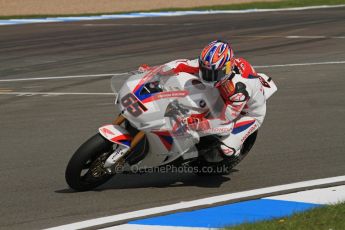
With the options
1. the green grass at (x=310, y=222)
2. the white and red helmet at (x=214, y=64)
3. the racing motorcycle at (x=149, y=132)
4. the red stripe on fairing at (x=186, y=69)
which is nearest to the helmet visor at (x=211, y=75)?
the white and red helmet at (x=214, y=64)

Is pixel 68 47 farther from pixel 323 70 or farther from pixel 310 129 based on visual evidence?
pixel 310 129

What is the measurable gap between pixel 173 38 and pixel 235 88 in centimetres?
1779

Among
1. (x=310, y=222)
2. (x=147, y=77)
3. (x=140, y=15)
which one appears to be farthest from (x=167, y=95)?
(x=140, y=15)

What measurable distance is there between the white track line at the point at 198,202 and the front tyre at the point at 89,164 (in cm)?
87

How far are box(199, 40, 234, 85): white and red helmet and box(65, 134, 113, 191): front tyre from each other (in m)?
1.11

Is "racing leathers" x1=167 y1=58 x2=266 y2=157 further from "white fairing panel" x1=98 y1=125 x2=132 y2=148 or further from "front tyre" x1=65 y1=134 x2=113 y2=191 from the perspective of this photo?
"front tyre" x1=65 y1=134 x2=113 y2=191

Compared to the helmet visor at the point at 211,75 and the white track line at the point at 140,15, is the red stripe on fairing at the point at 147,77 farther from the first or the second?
the white track line at the point at 140,15

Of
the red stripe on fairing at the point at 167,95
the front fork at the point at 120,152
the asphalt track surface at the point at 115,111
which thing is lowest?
the asphalt track surface at the point at 115,111

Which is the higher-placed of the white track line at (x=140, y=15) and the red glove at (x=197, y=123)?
the red glove at (x=197, y=123)

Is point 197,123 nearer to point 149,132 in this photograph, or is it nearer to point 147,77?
point 149,132

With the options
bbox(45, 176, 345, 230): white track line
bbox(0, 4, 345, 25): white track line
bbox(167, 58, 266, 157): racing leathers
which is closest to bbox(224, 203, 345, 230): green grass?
bbox(45, 176, 345, 230): white track line

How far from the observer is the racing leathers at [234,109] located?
8555mm

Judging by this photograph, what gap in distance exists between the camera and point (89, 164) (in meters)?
8.41

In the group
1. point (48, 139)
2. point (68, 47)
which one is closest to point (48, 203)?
point (48, 139)
